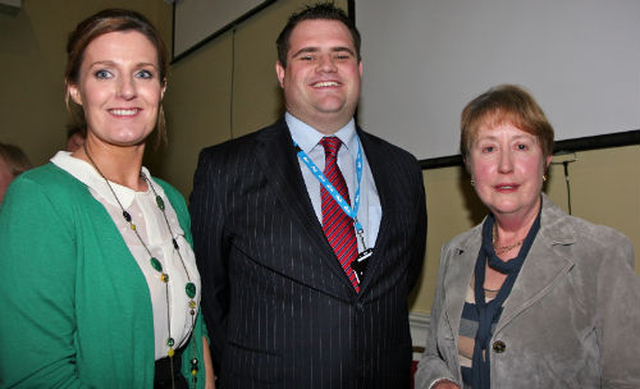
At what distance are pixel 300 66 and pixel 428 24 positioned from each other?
1.13 m

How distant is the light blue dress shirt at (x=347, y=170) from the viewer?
179cm

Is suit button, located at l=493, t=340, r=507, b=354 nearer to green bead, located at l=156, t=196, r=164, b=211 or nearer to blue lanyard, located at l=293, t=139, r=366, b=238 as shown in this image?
blue lanyard, located at l=293, t=139, r=366, b=238

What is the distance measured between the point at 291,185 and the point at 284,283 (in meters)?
0.36

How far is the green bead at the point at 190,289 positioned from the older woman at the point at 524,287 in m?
0.89

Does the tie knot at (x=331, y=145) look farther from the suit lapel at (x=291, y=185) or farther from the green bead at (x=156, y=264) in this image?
the green bead at (x=156, y=264)

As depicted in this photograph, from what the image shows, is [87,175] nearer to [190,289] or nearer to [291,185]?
[190,289]

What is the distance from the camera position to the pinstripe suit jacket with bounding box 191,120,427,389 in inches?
62.3

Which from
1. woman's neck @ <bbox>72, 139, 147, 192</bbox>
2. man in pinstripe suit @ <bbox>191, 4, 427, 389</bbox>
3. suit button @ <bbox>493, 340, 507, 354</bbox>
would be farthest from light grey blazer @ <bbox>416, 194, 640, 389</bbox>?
woman's neck @ <bbox>72, 139, 147, 192</bbox>

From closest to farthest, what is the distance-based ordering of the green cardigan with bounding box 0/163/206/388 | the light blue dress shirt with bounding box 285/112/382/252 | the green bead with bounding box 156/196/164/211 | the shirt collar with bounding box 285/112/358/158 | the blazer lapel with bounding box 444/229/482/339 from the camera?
1. the green cardigan with bounding box 0/163/206/388
2. the green bead with bounding box 156/196/164/211
3. the blazer lapel with bounding box 444/229/482/339
4. the light blue dress shirt with bounding box 285/112/382/252
5. the shirt collar with bounding box 285/112/358/158

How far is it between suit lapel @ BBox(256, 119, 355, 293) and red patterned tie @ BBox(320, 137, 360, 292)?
6 centimetres

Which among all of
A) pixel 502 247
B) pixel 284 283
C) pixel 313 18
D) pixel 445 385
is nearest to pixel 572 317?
pixel 502 247

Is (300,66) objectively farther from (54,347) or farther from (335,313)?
(54,347)

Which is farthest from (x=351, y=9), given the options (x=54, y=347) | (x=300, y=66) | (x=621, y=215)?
(x=54, y=347)

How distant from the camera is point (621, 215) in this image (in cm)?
192
